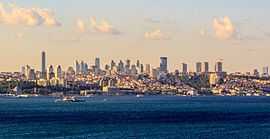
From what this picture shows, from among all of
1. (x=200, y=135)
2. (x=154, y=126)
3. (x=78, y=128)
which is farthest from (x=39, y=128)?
(x=200, y=135)

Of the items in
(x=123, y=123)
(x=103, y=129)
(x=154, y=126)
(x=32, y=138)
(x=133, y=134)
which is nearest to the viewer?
(x=32, y=138)

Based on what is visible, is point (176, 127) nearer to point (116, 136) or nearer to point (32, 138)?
point (116, 136)

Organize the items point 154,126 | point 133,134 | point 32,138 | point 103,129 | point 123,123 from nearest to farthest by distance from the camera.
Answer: point 32,138 → point 133,134 → point 103,129 → point 154,126 → point 123,123

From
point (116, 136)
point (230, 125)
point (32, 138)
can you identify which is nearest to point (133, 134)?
point (116, 136)

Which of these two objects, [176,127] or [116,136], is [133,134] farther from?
[176,127]

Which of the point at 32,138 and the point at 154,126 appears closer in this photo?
the point at 32,138

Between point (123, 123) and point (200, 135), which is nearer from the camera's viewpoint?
point (200, 135)

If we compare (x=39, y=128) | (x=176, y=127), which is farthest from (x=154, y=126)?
(x=39, y=128)

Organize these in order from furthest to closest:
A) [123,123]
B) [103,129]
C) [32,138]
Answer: [123,123] < [103,129] < [32,138]
